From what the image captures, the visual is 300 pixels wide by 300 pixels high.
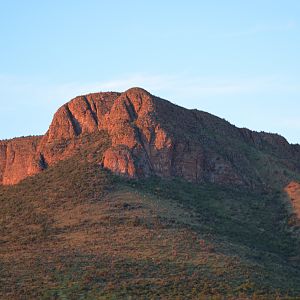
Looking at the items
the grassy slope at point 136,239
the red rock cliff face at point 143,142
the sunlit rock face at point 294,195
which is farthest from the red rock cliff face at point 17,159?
the sunlit rock face at point 294,195

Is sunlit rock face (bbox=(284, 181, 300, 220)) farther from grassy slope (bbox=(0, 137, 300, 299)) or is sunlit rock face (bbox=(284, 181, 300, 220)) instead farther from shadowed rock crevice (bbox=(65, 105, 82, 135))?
shadowed rock crevice (bbox=(65, 105, 82, 135))

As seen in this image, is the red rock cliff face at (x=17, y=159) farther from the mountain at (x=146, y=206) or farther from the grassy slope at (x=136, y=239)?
the grassy slope at (x=136, y=239)

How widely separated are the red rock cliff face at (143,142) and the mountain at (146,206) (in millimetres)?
172

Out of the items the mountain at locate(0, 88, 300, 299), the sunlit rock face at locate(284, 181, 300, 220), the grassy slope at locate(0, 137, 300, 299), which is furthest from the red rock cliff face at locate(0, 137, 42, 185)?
the sunlit rock face at locate(284, 181, 300, 220)

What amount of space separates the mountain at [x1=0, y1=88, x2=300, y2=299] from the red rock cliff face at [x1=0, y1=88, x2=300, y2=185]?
17cm

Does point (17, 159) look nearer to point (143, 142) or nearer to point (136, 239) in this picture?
point (143, 142)

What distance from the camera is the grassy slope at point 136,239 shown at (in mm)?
89062

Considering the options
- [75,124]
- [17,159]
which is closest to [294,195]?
[75,124]

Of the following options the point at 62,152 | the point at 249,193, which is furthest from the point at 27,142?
the point at 249,193

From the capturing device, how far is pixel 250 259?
101 metres

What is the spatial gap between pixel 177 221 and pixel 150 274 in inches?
733

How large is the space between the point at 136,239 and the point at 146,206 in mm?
11265

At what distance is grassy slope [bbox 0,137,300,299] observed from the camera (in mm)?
89062

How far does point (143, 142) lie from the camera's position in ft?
415
